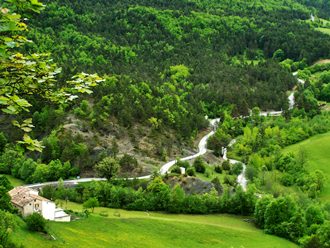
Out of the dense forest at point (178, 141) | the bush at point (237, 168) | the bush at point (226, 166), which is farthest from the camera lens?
the bush at point (226, 166)

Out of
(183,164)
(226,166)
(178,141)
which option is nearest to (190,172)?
(183,164)

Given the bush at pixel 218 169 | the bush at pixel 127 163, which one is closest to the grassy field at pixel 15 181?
the bush at pixel 127 163

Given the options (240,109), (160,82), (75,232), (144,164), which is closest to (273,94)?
(240,109)

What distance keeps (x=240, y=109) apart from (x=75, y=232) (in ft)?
340

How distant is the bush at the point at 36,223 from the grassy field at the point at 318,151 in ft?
218

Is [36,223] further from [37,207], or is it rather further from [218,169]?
[218,169]

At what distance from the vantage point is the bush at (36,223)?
220ft

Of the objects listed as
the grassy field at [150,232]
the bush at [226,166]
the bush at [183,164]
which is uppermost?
the bush at [226,166]

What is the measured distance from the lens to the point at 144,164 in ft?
372

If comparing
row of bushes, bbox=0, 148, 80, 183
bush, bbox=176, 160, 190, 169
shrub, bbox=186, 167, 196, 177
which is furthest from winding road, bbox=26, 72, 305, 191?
shrub, bbox=186, 167, 196, 177

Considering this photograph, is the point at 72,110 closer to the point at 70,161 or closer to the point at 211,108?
the point at 70,161

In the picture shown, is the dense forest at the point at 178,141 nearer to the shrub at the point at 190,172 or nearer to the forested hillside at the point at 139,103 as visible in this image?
the shrub at the point at 190,172

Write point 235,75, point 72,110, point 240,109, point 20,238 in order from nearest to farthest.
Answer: point 20,238 → point 72,110 → point 240,109 → point 235,75

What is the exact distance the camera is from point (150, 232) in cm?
7694
